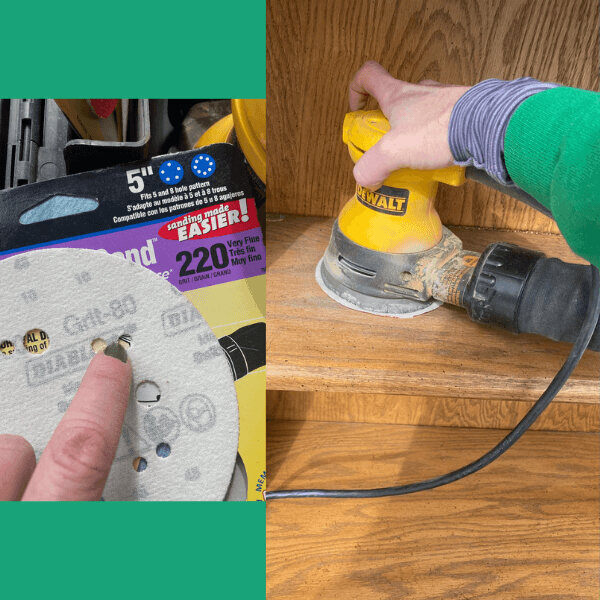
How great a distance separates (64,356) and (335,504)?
14.4 inches

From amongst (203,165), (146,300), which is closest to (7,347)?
(146,300)

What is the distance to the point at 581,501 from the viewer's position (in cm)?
77

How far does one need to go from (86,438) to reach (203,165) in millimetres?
255

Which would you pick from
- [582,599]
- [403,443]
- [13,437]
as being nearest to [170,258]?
[13,437]

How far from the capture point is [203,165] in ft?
1.75

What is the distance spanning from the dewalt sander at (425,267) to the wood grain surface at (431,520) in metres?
0.30

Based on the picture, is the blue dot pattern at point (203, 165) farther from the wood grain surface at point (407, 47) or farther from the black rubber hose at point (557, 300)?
the black rubber hose at point (557, 300)

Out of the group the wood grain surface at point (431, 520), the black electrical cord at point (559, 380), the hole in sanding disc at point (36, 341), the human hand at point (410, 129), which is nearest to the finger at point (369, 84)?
the human hand at point (410, 129)

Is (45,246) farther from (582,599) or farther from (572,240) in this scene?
(582,599)

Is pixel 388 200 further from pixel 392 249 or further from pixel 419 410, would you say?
pixel 419 410

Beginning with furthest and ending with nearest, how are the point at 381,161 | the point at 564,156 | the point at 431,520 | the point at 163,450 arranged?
the point at 431,520 < the point at 163,450 < the point at 381,161 < the point at 564,156

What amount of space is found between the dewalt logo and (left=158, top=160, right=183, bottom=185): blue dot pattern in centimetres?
16

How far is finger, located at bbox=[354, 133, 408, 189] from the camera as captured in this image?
464mm

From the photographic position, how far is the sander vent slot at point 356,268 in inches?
21.1
